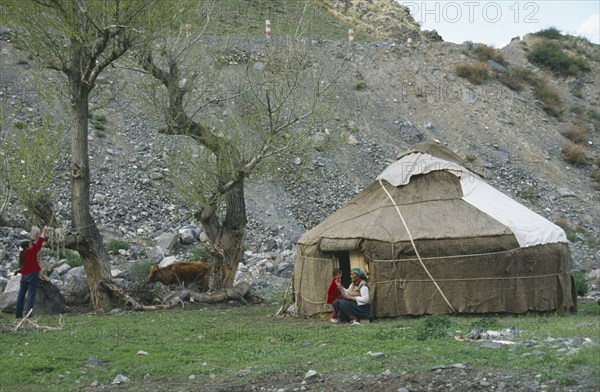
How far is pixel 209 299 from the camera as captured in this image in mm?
15797

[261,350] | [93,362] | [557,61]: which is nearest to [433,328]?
[261,350]

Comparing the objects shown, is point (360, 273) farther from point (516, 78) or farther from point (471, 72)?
point (516, 78)

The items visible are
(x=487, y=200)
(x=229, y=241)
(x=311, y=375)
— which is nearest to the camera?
(x=311, y=375)

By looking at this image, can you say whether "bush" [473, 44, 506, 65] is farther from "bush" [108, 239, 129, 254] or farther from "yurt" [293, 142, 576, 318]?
"yurt" [293, 142, 576, 318]

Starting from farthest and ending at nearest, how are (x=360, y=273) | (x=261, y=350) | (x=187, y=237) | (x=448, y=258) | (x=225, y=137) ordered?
(x=187, y=237)
(x=225, y=137)
(x=448, y=258)
(x=360, y=273)
(x=261, y=350)

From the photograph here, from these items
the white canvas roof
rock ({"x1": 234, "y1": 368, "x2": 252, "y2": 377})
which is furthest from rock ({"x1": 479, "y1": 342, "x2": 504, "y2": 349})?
the white canvas roof

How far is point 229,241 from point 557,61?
2896 cm

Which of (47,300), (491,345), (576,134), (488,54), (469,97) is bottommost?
(491,345)

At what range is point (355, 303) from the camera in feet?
40.3

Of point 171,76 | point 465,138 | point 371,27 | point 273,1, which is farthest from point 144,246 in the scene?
point 371,27

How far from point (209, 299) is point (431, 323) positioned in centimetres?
610

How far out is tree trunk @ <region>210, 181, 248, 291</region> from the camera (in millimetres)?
16234

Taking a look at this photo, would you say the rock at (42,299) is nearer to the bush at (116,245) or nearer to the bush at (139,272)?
the bush at (139,272)

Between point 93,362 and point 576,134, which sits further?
point 576,134
